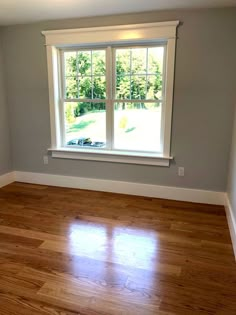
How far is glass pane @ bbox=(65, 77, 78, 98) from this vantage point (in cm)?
369

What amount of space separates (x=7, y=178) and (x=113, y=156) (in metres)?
1.76

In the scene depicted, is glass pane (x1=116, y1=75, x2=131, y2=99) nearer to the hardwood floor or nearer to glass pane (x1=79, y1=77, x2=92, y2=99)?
glass pane (x1=79, y1=77, x2=92, y2=99)

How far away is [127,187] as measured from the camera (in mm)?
3637

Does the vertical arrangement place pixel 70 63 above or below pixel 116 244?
above

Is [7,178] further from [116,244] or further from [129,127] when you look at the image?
[116,244]

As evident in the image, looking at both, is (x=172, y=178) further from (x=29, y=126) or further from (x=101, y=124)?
(x=29, y=126)

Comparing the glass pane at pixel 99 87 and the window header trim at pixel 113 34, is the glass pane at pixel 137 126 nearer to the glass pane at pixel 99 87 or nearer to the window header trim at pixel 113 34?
the glass pane at pixel 99 87

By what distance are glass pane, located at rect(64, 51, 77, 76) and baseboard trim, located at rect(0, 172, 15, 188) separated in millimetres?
1813

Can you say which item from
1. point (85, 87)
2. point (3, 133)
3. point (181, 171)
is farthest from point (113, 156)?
point (3, 133)

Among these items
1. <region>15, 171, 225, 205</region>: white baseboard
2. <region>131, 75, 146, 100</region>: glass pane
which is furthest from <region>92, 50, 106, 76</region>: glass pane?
<region>15, 171, 225, 205</region>: white baseboard

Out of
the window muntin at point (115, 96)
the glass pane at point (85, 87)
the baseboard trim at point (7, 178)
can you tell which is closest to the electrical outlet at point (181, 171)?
the window muntin at point (115, 96)

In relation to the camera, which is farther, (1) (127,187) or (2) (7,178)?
(2) (7,178)

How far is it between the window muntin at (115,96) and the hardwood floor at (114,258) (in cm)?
90

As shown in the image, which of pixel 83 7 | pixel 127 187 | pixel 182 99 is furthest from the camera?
pixel 127 187
